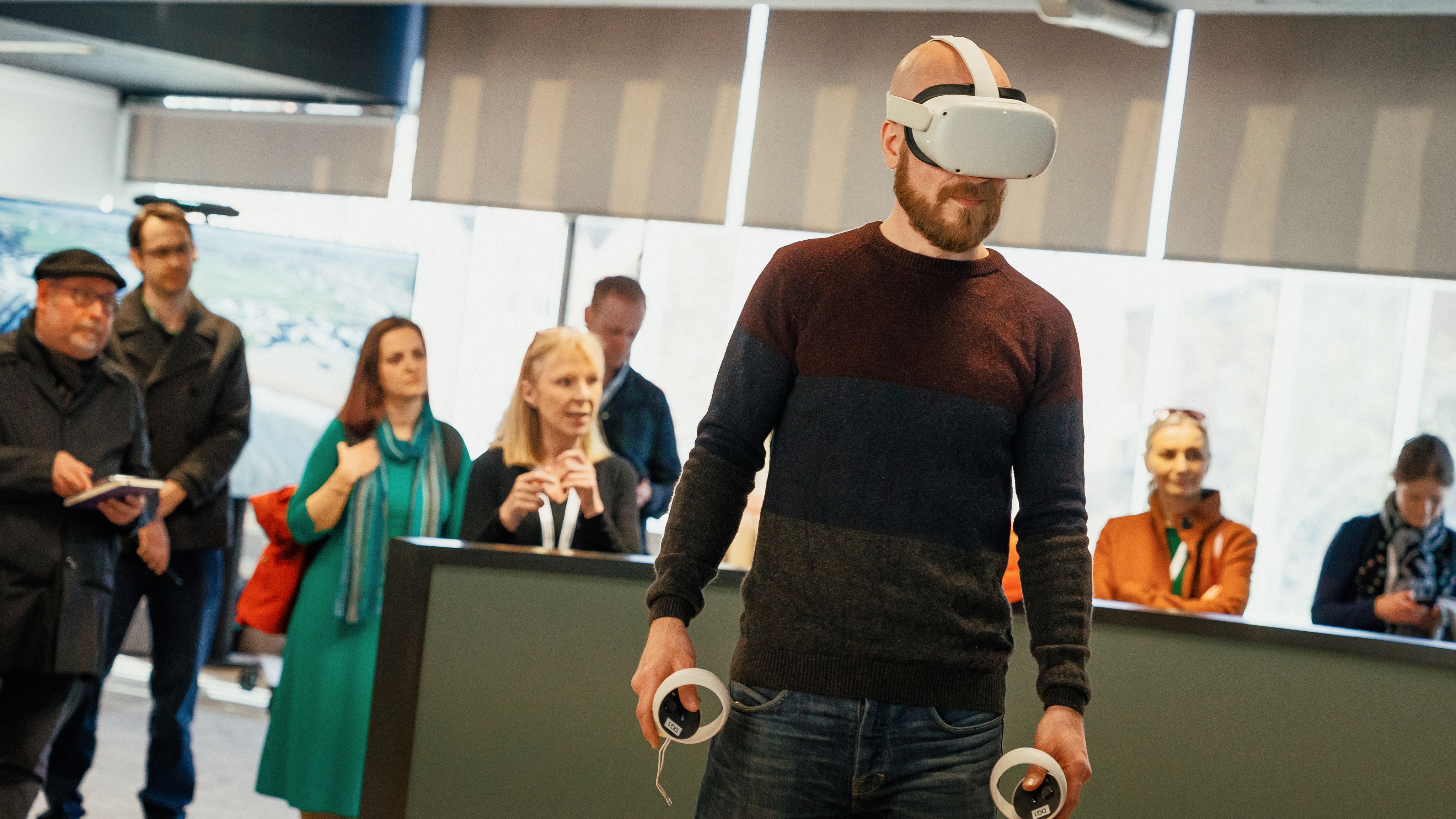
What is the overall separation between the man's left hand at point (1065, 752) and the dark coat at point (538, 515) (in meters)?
1.72

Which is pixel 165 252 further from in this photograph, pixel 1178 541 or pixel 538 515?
pixel 1178 541

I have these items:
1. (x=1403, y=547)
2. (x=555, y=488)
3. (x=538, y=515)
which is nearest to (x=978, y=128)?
(x=555, y=488)

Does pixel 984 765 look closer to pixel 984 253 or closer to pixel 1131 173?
pixel 984 253

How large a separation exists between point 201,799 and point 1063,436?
3.72 m

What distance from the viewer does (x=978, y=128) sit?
1.51m

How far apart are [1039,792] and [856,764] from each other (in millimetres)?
192

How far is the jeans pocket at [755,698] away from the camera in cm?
153

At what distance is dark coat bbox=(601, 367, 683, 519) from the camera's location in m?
4.53

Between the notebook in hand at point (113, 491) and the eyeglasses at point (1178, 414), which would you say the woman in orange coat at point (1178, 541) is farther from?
the notebook in hand at point (113, 491)

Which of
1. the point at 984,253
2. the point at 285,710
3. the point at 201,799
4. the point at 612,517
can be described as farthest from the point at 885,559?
the point at 201,799

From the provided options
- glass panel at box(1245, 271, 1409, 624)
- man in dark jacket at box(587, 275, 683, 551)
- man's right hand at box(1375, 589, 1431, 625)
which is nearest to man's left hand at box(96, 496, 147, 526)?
man in dark jacket at box(587, 275, 683, 551)

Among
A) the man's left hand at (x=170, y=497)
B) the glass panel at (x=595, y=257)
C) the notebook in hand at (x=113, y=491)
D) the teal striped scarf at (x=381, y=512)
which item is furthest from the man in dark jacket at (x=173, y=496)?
the glass panel at (x=595, y=257)

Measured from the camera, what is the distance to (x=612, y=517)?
130 inches

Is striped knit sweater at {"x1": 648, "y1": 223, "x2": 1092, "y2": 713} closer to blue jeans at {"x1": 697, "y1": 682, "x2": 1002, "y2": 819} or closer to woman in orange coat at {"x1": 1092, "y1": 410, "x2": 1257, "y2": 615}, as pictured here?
blue jeans at {"x1": 697, "y1": 682, "x2": 1002, "y2": 819}
